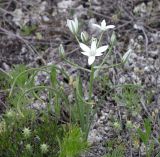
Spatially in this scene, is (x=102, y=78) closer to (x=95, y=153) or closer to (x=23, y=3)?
(x=95, y=153)

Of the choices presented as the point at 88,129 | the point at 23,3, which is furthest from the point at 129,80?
the point at 23,3

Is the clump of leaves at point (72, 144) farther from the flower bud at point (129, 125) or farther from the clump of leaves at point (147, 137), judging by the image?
the flower bud at point (129, 125)

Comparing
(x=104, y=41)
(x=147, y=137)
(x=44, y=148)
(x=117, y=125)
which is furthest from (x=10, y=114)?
(x=104, y=41)

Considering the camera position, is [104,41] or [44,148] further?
[104,41]

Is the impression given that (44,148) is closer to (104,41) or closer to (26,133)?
(26,133)

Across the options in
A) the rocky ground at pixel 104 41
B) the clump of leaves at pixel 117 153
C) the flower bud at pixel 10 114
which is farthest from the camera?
the rocky ground at pixel 104 41


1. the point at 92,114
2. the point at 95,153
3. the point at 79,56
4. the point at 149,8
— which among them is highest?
the point at 149,8

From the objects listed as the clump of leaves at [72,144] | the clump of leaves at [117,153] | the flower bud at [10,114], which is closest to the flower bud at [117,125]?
the clump of leaves at [117,153]

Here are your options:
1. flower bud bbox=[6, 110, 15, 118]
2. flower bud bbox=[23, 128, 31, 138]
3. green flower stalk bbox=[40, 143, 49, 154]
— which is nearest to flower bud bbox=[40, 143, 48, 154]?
green flower stalk bbox=[40, 143, 49, 154]
